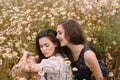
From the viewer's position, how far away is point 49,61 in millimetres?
3408

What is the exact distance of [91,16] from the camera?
465 cm

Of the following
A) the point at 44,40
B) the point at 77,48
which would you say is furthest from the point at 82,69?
the point at 44,40

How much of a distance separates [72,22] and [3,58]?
75 cm

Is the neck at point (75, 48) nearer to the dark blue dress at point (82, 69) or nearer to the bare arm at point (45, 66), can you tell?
the dark blue dress at point (82, 69)

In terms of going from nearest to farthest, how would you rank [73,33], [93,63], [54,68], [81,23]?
[54,68] < [93,63] < [73,33] < [81,23]

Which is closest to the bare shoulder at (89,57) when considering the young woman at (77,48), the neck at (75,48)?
the young woman at (77,48)

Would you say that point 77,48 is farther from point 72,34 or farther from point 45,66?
point 45,66

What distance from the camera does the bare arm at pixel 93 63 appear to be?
348 cm

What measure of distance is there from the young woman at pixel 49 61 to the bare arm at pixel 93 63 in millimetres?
183

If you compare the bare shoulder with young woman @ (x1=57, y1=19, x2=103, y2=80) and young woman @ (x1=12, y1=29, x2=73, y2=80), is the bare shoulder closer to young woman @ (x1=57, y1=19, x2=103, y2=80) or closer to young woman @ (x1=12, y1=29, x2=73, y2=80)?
young woman @ (x1=57, y1=19, x2=103, y2=80)

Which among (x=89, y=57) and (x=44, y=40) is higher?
(x=44, y=40)

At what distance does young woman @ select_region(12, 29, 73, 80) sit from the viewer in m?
3.36

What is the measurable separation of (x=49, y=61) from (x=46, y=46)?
0.20 m

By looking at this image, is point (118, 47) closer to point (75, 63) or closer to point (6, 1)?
point (75, 63)
